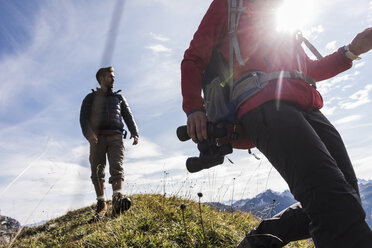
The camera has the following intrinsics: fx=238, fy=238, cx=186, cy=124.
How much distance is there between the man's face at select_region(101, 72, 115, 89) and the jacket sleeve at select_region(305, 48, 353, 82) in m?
4.61

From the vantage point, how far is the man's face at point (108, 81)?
575cm

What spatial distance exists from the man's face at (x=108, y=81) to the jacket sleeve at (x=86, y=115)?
39 centimetres

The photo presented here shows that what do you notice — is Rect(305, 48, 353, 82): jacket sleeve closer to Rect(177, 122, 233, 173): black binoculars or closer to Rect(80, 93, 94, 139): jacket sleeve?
Rect(177, 122, 233, 173): black binoculars

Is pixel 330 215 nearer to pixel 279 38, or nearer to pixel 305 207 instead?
pixel 305 207

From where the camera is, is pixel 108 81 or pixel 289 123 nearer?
pixel 289 123

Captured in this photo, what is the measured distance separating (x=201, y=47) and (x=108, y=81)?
4.41 m

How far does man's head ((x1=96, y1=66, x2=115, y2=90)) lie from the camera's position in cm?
575

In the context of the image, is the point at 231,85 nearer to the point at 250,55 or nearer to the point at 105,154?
the point at 250,55

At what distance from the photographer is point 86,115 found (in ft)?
18.0

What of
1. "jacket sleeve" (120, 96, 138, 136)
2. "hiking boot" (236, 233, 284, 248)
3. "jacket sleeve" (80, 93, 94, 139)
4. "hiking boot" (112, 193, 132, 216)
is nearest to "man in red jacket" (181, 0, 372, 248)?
"hiking boot" (236, 233, 284, 248)

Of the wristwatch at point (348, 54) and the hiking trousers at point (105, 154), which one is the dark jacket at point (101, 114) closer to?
the hiking trousers at point (105, 154)

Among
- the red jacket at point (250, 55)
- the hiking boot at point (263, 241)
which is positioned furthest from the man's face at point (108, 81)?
the hiking boot at point (263, 241)

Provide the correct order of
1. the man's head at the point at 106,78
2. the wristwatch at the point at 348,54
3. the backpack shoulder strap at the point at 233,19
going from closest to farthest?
the backpack shoulder strap at the point at 233,19, the wristwatch at the point at 348,54, the man's head at the point at 106,78

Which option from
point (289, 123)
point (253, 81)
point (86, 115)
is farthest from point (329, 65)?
point (86, 115)
